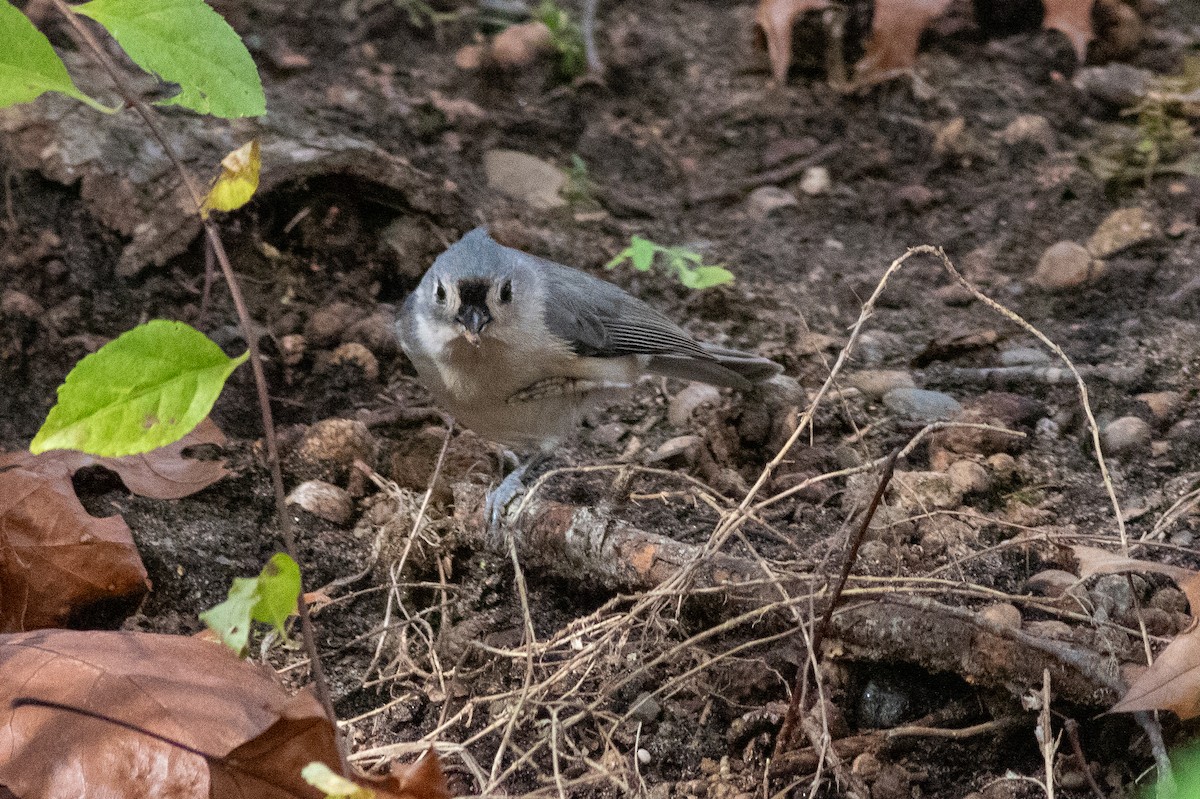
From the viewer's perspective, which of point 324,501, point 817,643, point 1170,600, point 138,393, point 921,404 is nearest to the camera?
point 138,393

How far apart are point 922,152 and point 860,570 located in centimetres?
288

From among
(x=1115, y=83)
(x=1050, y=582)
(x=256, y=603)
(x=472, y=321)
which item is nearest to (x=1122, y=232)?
(x=1115, y=83)

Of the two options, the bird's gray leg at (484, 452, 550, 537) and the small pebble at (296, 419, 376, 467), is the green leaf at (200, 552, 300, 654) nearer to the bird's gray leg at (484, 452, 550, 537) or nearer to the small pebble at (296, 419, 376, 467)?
the bird's gray leg at (484, 452, 550, 537)

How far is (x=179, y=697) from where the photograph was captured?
2000 mm

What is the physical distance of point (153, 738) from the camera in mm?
1930

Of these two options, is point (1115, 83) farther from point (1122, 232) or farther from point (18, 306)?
point (18, 306)

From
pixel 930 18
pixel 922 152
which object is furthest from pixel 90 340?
pixel 930 18

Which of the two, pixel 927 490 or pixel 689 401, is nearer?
pixel 927 490

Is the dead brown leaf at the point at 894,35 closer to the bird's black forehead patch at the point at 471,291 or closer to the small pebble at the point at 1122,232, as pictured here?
the small pebble at the point at 1122,232

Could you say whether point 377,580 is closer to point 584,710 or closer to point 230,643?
point 584,710

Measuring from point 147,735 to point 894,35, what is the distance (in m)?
4.35

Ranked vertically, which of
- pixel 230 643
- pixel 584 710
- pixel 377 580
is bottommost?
pixel 377 580

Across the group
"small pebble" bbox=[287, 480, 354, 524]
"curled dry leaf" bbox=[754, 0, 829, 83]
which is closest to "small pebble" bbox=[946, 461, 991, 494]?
"small pebble" bbox=[287, 480, 354, 524]

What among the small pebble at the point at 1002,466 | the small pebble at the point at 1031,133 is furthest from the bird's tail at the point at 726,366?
the small pebble at the point at 1031,133
